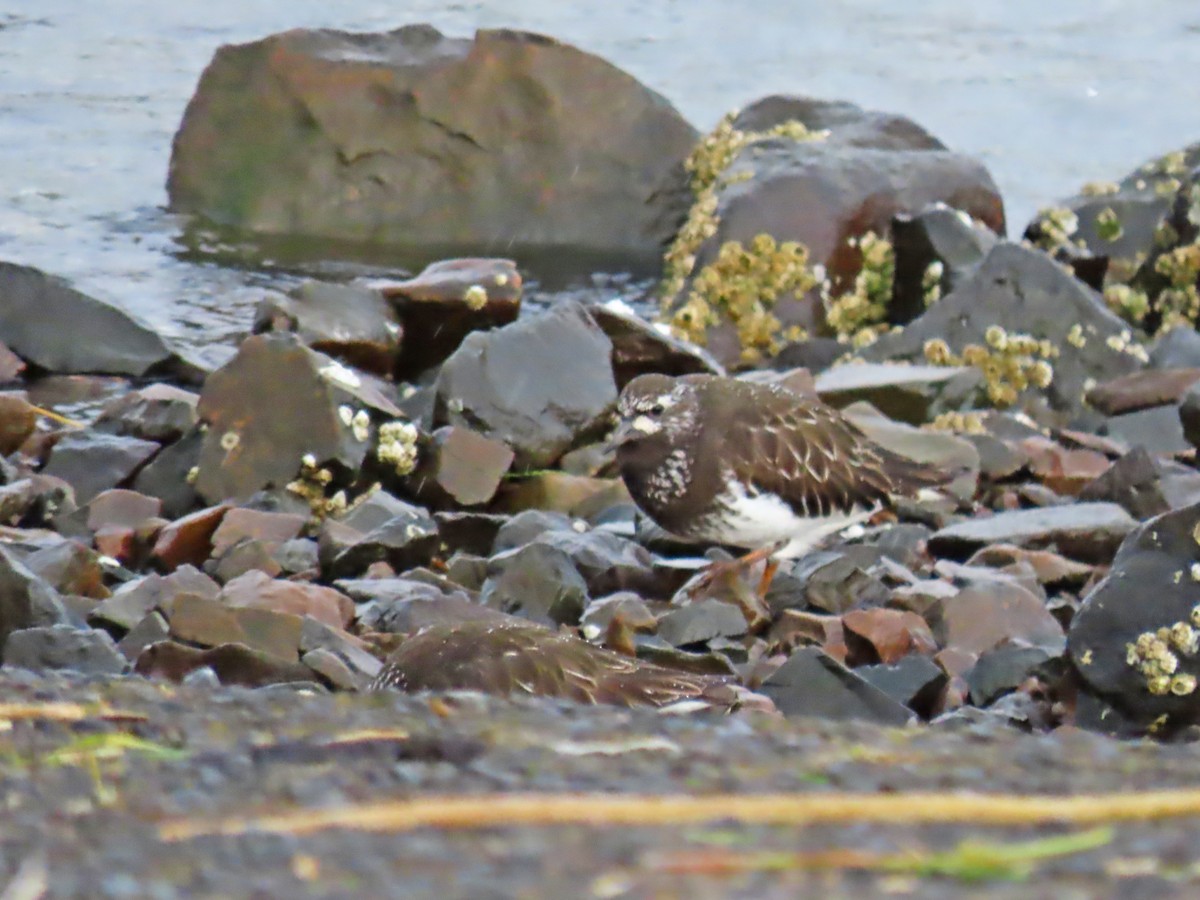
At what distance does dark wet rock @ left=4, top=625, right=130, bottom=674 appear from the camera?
475 cm

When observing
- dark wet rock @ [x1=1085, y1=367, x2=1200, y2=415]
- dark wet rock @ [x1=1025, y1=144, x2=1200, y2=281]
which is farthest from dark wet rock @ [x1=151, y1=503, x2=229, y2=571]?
dark wet rock @ [x1=1025, y1=144, x2=1200, y2=281]

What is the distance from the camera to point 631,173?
1212cm

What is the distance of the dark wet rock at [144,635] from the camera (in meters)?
5.09

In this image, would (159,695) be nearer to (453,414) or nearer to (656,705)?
(656,705)

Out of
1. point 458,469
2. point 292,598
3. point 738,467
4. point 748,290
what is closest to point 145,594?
point 292,598

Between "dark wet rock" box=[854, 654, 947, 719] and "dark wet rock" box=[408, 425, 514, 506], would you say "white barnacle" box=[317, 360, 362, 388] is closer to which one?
"dark wet rock" box=[408, 425, 514, 506]

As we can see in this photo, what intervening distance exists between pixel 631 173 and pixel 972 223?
10.0 feet

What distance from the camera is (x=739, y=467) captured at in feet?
20.0

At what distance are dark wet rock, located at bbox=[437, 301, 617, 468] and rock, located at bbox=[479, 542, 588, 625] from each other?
4.92 ft

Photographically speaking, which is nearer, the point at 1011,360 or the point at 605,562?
the point at 605,562

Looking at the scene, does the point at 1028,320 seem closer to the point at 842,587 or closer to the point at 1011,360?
the point at 1011,360

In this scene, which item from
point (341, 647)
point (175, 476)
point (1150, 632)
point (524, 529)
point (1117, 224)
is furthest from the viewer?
point (1117, 224)

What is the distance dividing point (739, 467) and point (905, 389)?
2042 mm

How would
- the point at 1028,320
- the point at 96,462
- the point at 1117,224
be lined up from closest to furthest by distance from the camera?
the point at 96,462 → the point at 1028,320 → the point at 1117,224
